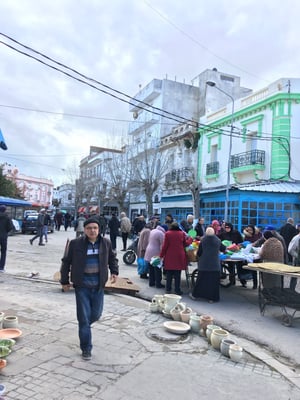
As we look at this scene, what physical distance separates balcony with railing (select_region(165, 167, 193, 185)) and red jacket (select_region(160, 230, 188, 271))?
19406mm

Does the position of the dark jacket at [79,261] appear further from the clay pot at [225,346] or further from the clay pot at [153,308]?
the clay pot at [153,308]

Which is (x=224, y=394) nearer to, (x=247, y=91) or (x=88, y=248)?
(x=88, y=248)

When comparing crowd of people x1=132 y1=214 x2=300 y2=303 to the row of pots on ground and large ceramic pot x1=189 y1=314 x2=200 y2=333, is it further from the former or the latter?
large ceramic pot x1=189 y1=314 x2=200 y2=333

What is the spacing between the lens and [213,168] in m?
25.9

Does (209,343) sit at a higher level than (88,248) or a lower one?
lower

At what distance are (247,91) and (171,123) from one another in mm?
8163

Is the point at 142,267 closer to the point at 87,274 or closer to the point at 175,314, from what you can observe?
the point at 175,314

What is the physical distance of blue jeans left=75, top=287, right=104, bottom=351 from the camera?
4.34 metres

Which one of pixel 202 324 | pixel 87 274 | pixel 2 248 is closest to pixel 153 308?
pixel 202 324

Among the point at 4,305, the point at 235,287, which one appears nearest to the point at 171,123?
the point at 235,287

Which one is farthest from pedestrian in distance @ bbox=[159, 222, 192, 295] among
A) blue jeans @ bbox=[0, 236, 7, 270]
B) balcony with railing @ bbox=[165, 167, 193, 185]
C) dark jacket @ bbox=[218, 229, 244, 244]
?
balcony with railing @ bbox=[165, 167, 193, 185]

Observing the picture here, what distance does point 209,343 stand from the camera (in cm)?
524

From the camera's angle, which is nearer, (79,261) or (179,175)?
(79,261)

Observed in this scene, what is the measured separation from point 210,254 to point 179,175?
72.2ft
